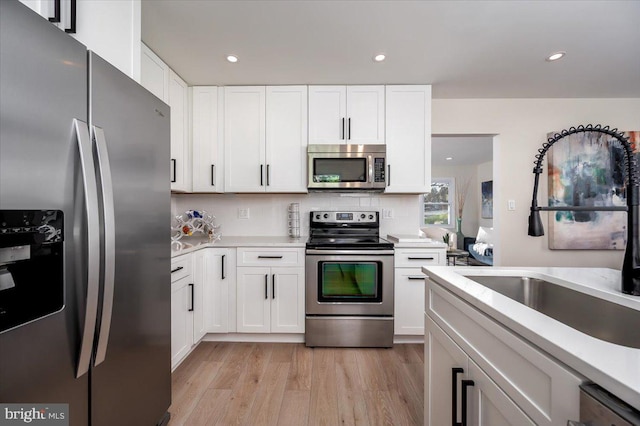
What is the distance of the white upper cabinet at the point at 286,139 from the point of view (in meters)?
2.72

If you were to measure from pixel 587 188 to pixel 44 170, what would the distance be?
424 centimetres

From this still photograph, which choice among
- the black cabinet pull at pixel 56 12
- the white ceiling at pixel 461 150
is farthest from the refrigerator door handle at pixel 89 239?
the white ceiling at pixel 461 150

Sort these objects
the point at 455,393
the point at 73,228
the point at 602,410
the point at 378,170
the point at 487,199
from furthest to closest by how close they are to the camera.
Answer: the point at 487,199 < the point at 378,170 < the point at 455,393 < the point at 73,228 < the point at 602,410

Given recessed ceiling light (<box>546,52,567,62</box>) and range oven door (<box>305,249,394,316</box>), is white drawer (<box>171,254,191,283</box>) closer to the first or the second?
range oven door (<box>305,249,394,316</box>)

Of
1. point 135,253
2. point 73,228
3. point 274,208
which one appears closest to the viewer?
point 73,228

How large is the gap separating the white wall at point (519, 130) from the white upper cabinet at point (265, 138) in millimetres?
1576

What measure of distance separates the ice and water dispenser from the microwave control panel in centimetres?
230

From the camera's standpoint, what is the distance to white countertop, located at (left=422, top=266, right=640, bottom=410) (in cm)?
45

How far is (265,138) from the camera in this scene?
2.74 metres

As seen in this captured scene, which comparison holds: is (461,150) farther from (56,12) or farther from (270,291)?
(56,12)

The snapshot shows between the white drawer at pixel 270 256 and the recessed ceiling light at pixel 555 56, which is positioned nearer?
the recessed ceiling light at pixel 555 56

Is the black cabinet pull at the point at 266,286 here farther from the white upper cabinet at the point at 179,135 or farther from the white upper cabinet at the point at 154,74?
the white upper cabinet at the point at 154,74

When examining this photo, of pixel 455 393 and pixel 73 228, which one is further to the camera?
pixel 455 393

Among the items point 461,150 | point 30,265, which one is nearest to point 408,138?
point 30,265
